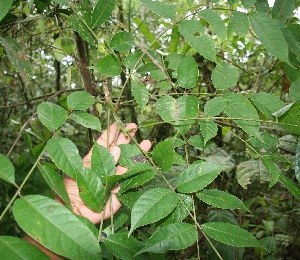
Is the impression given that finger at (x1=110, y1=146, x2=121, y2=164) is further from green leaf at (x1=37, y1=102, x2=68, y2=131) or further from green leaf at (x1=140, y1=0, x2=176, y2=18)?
green leaf at (x1=140, y1=0, x2=176, y2=18)

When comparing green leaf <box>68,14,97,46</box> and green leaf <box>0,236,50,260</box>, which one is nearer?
green leaf <box>0,236,50,260</box>

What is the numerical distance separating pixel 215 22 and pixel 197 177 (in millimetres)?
416

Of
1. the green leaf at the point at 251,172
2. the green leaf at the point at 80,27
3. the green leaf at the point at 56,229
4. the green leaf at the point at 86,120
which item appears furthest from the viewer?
the green leaf at the point at 251,172

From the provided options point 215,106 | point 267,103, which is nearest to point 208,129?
point 215,106

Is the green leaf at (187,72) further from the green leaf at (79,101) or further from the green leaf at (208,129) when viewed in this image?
the green leaf at (79,101)

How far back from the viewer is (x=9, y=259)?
53 cm

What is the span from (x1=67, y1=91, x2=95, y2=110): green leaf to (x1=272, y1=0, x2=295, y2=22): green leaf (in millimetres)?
645

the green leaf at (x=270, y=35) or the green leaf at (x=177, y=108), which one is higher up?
the green leaf at (x=270, y=35)

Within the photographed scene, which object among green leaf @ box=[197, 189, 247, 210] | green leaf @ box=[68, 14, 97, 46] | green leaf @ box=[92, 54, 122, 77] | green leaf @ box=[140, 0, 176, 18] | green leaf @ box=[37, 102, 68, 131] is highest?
green leaf @ box=[140, 0, 176, 18]

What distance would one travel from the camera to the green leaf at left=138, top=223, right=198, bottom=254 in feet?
2.20

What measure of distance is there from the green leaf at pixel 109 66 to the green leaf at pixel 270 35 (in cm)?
38

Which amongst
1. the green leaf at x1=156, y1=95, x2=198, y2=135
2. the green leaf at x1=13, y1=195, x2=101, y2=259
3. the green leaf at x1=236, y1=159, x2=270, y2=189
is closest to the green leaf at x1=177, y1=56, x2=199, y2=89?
the green leaf at x1=156, y1=95, x2=198, y2=135

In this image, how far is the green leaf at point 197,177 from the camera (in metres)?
0.75

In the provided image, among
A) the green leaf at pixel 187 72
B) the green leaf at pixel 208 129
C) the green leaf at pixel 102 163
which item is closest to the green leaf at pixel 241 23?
the green leaf at pixel 187 72
